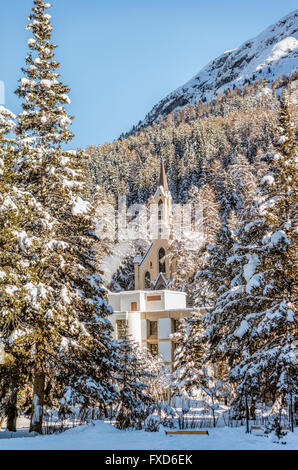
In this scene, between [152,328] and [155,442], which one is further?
[152,328]

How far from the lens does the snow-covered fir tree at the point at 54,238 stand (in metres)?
14.1

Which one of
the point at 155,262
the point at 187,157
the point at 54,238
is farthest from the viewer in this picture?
the point at 187,157

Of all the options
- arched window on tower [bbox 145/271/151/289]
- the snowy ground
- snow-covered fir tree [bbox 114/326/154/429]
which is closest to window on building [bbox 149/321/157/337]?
snow-covered fir tree [bbox 114/326/154/429]

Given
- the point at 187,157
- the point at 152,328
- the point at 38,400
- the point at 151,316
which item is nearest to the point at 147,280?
the point at 152,328

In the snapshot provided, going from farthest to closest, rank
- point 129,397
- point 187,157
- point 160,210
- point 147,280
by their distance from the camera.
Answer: point 187,157 < point 160,210 < point 147,280 < point 129,397

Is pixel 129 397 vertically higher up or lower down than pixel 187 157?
lower down

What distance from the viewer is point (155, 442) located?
9.46 metres

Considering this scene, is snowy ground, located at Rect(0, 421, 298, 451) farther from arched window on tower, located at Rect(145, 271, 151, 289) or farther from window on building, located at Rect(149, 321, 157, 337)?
arched window on tower, located at Rect(145, 271, 151, 289)

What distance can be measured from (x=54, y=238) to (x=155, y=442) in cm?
745

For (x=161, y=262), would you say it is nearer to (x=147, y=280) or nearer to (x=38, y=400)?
(x=147, y=280)

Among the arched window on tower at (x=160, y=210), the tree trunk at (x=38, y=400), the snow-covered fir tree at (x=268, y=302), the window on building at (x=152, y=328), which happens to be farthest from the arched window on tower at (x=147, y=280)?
the tree trunk at (x=38, y=400)

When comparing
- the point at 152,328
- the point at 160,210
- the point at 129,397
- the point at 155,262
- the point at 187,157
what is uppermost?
the point at 187,157

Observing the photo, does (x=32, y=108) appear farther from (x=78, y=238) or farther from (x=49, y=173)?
(x=78, y=238)
